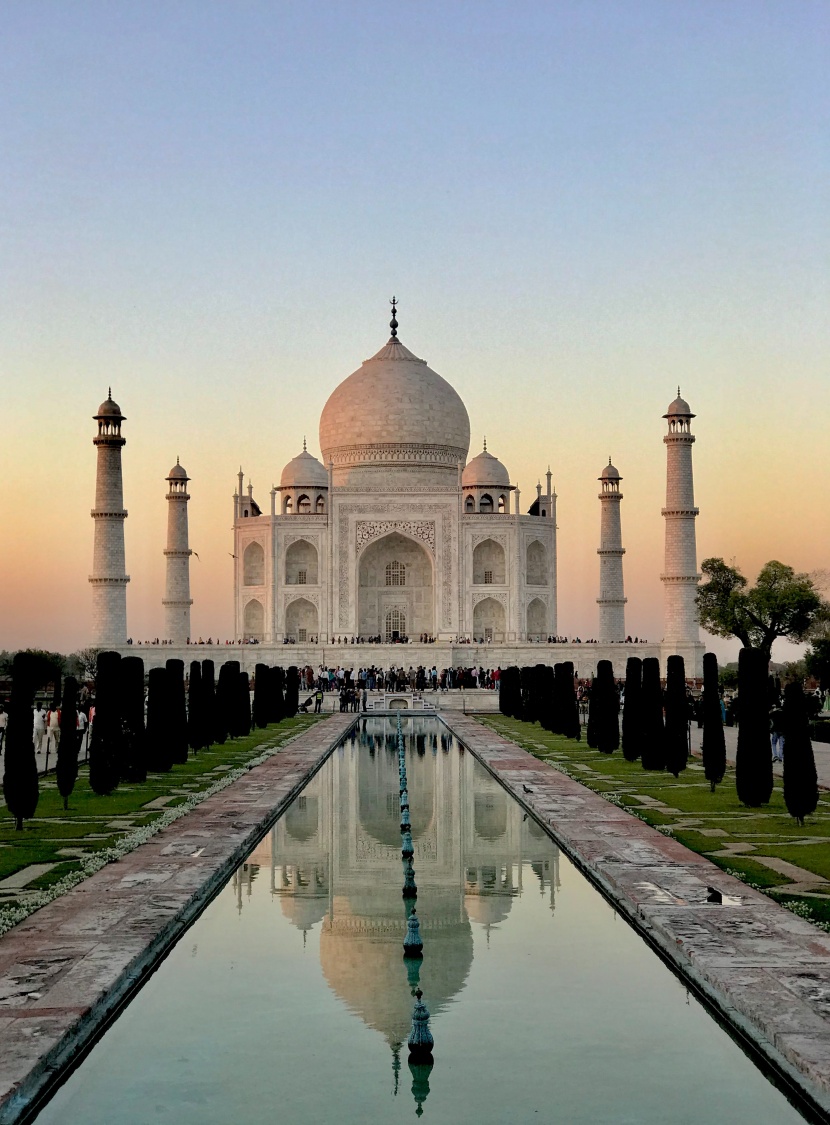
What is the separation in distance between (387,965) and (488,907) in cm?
137

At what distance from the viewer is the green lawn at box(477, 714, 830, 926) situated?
25.4 ft

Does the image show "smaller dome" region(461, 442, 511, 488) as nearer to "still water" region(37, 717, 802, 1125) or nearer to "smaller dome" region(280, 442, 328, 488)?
"smaller dome" region(280, 442, 328, 488)

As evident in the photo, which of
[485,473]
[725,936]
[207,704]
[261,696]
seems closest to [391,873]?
[725,936]

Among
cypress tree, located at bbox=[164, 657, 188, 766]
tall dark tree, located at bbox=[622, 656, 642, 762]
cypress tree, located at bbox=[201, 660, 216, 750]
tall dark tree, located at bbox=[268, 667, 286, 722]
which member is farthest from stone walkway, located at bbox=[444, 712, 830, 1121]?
Result: tall dark tree, located at bbox=[268, 667, 286, 722]

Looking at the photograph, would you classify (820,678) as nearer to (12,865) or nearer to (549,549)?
(549,549)

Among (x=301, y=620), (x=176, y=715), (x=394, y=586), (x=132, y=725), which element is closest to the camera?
(x=132, y=725)

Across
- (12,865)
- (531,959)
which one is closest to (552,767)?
(12,865)

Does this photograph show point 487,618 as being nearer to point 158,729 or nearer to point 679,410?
point 679,410

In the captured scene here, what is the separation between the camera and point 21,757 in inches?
390

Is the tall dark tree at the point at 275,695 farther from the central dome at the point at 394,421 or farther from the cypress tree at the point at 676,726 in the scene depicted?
the central dome at the point at 394,421

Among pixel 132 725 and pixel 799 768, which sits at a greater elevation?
pixel 132 725

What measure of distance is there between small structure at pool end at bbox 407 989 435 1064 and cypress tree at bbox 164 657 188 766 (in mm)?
10058

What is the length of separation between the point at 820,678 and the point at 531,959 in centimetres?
2684

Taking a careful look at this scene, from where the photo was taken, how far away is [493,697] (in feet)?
99.7
